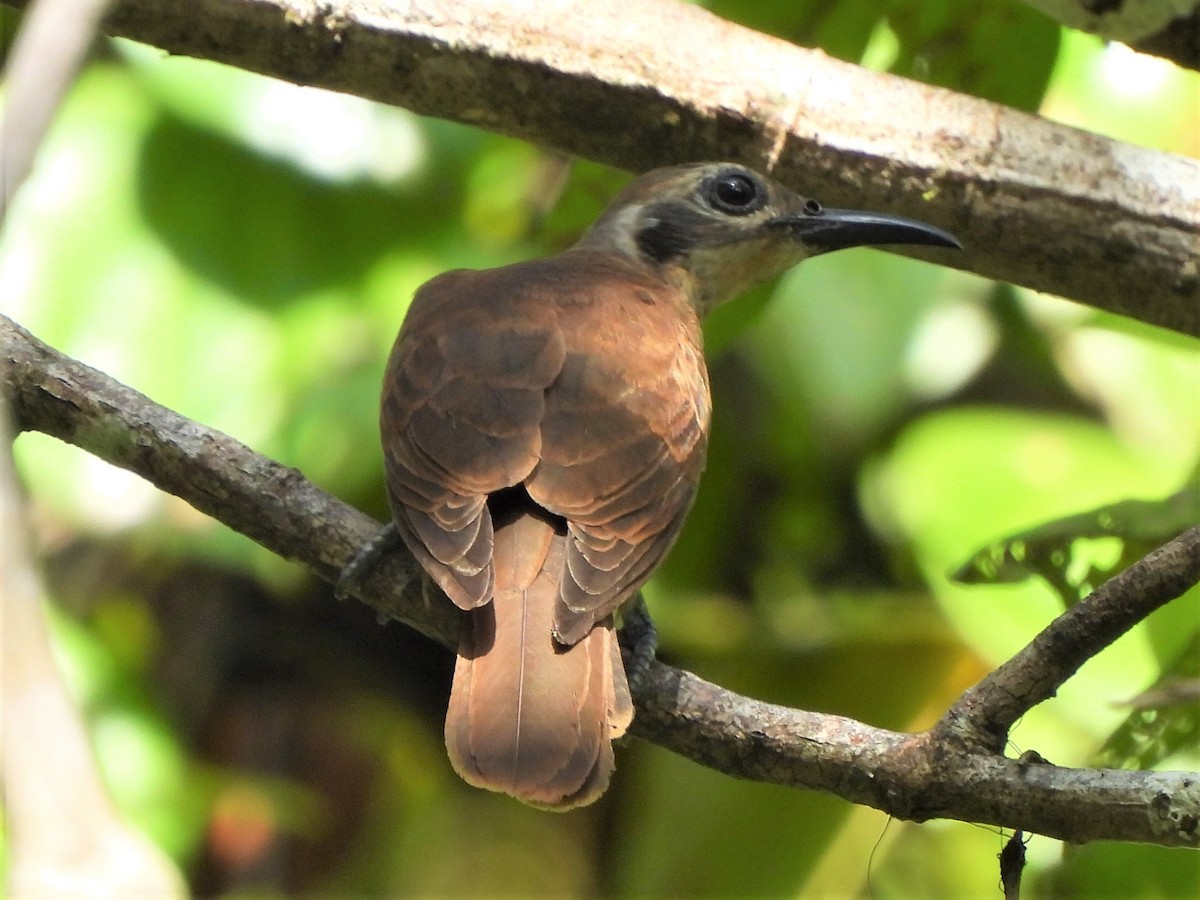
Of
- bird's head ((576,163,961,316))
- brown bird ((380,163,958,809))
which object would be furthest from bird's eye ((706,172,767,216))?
brown bird ((380,163,958,809))

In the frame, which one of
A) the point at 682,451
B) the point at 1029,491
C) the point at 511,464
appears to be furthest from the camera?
the point at 1029,491

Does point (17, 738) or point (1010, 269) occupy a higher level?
point (17, 738)

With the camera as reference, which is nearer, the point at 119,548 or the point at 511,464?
the point at 511,464

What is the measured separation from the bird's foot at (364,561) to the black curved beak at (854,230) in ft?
4.13

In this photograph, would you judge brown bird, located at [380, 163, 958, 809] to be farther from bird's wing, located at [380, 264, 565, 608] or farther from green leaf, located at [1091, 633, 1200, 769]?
green leaf, located at [1091, 633, 1200, 769]

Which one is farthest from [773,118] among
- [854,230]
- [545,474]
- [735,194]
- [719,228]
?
[545,474]

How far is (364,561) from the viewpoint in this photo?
8.76ft

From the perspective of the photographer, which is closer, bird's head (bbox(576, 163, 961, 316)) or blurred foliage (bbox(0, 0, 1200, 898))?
bird's head (bbox(576, 163, 961, 316))

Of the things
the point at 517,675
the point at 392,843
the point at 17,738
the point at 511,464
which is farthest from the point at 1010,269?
the point at 392,843

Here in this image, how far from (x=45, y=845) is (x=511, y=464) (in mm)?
1927

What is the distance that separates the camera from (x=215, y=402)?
4.02 metres

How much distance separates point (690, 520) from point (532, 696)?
2660 mm

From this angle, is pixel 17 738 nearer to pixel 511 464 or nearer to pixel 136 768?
pixel 511 464

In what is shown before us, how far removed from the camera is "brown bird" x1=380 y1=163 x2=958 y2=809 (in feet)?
7.94
